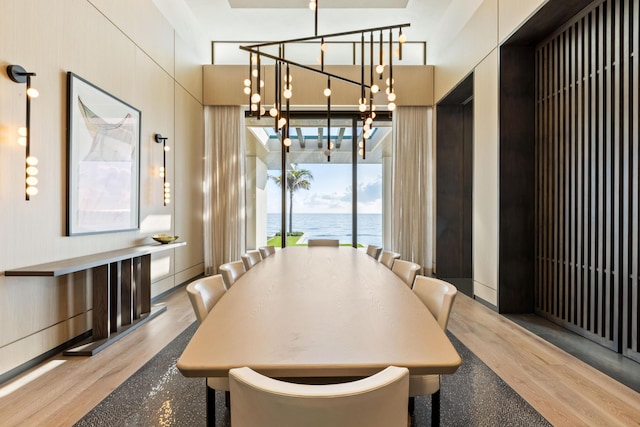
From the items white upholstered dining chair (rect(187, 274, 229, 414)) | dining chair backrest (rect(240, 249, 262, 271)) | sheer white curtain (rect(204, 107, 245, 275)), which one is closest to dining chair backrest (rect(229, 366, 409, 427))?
white upholstered dining chair (rect(187, 274, 229, 414))

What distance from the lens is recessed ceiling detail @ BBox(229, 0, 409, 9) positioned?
4.97 meters

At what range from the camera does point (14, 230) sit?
7.62ft

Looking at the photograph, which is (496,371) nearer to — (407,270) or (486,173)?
(407,270)

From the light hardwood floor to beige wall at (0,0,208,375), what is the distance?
12.0 inches

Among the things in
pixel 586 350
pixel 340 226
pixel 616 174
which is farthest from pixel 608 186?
pixel 340 226

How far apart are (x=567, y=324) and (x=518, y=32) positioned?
279 centimetres

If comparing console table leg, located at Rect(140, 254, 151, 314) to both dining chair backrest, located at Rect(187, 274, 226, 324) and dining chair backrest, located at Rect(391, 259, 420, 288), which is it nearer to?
dining chair backrest, located at Rect(187, 274, 226, 324)

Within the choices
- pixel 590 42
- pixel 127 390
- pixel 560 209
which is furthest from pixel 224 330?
pixel 590 42

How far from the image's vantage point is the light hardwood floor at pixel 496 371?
6.24ft

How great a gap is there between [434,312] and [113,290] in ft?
8.90

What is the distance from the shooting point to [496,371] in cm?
241

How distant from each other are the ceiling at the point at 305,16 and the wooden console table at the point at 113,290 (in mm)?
3691

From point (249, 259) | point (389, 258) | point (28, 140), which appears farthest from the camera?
point (389, 258)

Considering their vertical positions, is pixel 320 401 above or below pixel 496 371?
above
